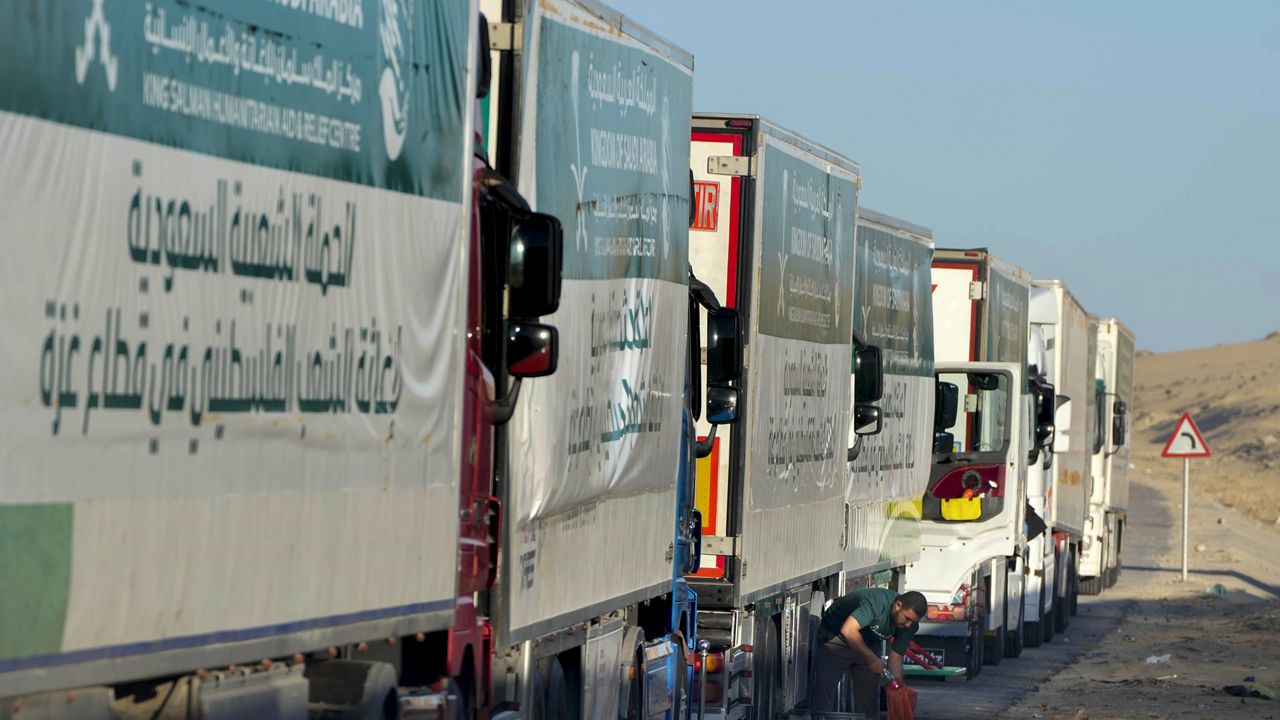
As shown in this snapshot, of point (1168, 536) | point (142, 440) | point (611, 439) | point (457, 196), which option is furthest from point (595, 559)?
point (1168, 536)

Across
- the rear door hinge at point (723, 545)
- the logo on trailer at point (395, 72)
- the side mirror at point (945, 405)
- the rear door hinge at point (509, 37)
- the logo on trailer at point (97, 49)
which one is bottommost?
the rear door hinge at point (723, 545)

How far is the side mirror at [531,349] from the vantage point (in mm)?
8125

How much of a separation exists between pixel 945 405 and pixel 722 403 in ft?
29.8

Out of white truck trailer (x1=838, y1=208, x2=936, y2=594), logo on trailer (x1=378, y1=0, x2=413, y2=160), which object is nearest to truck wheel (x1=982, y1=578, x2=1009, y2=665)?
white truck trailer (x1=838, y1=208, x2=936, y2=594)

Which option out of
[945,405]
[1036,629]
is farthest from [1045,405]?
[945,405]

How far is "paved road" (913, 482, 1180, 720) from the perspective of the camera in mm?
17969

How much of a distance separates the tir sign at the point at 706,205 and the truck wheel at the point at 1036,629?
13.1 meters

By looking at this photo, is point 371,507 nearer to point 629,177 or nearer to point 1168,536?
point 629,177

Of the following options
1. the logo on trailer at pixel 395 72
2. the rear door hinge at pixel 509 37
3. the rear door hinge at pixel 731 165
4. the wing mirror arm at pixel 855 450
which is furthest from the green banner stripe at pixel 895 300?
the logo on trailer at pixel 395 72

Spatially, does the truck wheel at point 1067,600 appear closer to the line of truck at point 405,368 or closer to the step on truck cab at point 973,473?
the step on truck cab at point 973,473

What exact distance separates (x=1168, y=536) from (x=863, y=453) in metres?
33.8

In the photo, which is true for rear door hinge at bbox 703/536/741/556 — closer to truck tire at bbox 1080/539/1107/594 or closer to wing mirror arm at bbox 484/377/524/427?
wing mirror arm at bbox 484/377/524/427

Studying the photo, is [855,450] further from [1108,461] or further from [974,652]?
[1108,461]

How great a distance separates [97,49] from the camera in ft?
16.4
